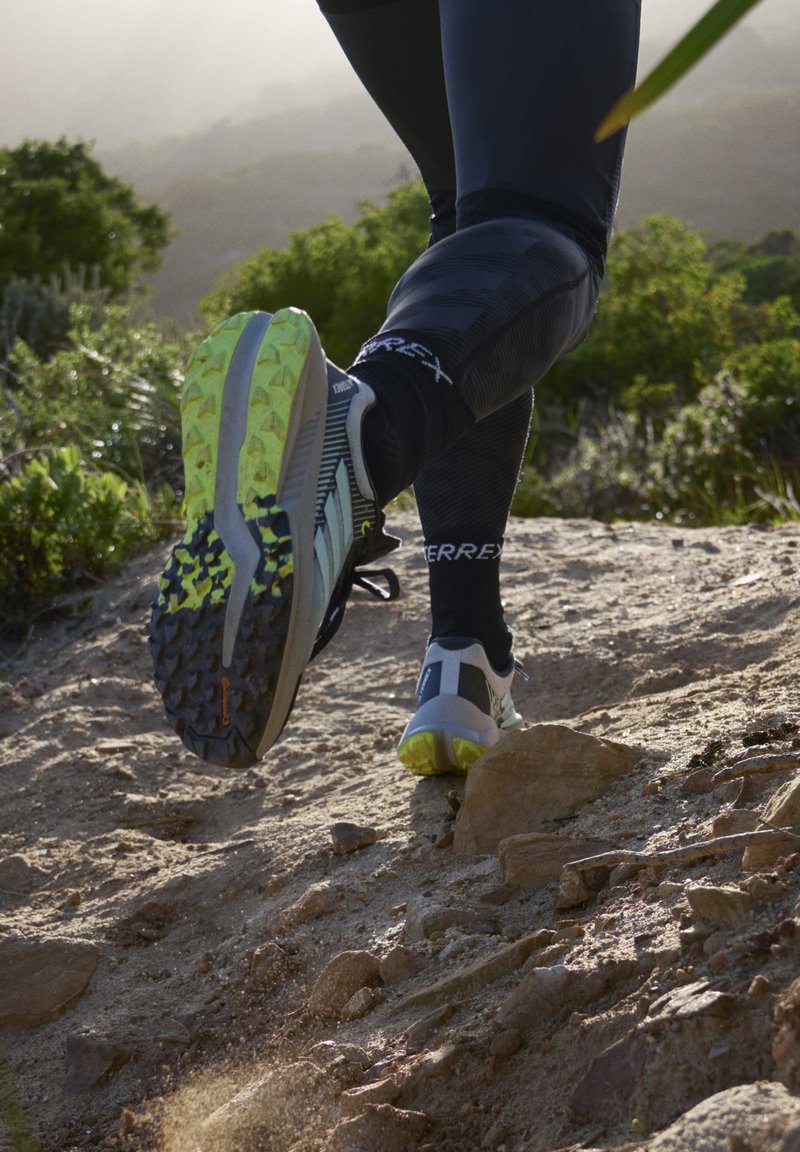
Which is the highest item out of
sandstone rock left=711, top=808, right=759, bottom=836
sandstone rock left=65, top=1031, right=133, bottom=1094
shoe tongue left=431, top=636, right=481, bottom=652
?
shoe tongue left=431, top=636, right=481, bottom=652

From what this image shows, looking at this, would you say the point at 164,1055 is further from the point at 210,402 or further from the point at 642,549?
the point at 642,549

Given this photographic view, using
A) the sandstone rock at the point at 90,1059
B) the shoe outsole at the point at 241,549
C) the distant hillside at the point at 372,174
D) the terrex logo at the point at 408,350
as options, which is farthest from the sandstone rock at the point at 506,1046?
the distant hillside at the point at 372,174

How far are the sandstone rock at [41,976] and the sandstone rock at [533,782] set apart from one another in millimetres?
521

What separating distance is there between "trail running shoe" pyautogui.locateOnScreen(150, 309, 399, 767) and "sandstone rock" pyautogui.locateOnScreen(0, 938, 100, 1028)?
1.62 feet

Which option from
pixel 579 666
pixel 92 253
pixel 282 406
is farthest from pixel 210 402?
pixel 92 253

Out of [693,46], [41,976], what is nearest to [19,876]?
[41,976]

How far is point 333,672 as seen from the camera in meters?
2.81

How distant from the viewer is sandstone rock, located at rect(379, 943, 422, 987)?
1281 mm

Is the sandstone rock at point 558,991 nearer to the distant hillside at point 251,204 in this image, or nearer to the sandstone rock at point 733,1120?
the sandstone rock at point 733,1120

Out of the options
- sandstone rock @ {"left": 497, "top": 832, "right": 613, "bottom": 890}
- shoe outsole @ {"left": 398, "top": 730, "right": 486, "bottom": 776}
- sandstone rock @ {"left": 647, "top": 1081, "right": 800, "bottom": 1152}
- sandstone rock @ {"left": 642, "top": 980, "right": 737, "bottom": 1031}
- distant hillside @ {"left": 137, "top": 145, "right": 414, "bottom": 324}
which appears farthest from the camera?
distant hillside @ {"left": 137, "top": 145, "right": 414, "bottom": 324}

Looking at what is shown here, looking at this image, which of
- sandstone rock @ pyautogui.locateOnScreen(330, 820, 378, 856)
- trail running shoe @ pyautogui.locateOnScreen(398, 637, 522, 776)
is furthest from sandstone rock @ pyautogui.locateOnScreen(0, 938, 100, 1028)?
trail running shoe @ pyautogui.locateOnScreen(398, 637, 522, 776)

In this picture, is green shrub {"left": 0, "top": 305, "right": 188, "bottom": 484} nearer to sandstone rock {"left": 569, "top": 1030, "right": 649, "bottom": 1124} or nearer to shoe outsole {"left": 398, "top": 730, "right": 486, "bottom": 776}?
shoe outsole {"left": 398, "top": 730, "right": 486, "bottom": 776}

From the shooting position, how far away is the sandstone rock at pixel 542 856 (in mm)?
1363

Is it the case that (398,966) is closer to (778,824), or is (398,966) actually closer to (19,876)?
(778,824)
